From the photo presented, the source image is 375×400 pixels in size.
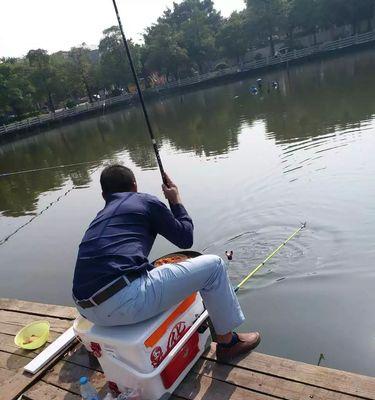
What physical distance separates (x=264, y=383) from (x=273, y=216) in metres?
4.68

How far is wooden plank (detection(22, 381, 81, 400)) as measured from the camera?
116 inches

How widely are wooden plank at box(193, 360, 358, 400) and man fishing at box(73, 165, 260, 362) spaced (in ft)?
0.38

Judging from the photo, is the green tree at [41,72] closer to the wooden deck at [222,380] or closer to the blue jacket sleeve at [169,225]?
the wooden deck at [222,380]

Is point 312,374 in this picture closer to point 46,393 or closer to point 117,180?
point 117,180

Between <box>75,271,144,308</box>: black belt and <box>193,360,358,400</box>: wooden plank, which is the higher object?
<box>75,271,144,308</box>: black belt

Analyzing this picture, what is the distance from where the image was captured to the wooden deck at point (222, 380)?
8.11 ft

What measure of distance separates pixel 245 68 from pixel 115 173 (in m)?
48.3

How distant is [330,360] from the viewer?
12.2 ft

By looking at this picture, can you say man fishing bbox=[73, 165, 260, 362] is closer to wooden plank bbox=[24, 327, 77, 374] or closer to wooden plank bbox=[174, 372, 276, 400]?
wooden plank bbox=[174, 372, 276, 400]

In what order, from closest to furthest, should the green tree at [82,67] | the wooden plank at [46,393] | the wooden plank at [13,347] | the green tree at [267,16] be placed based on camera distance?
the wooden plank at [46,393], the wooden plank at [13,347], the green tree at [82,67], the green tree at [267,16]

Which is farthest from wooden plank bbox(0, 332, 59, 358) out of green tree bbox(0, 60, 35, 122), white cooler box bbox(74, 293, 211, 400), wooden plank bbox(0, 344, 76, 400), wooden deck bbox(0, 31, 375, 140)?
green tree bbox(0, 60, 35, 122)

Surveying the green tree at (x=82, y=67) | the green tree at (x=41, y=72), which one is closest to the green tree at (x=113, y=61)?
the green tree at (x=82, y=67)

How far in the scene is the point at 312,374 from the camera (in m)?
2.60

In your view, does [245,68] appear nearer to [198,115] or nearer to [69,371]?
[198,115]
